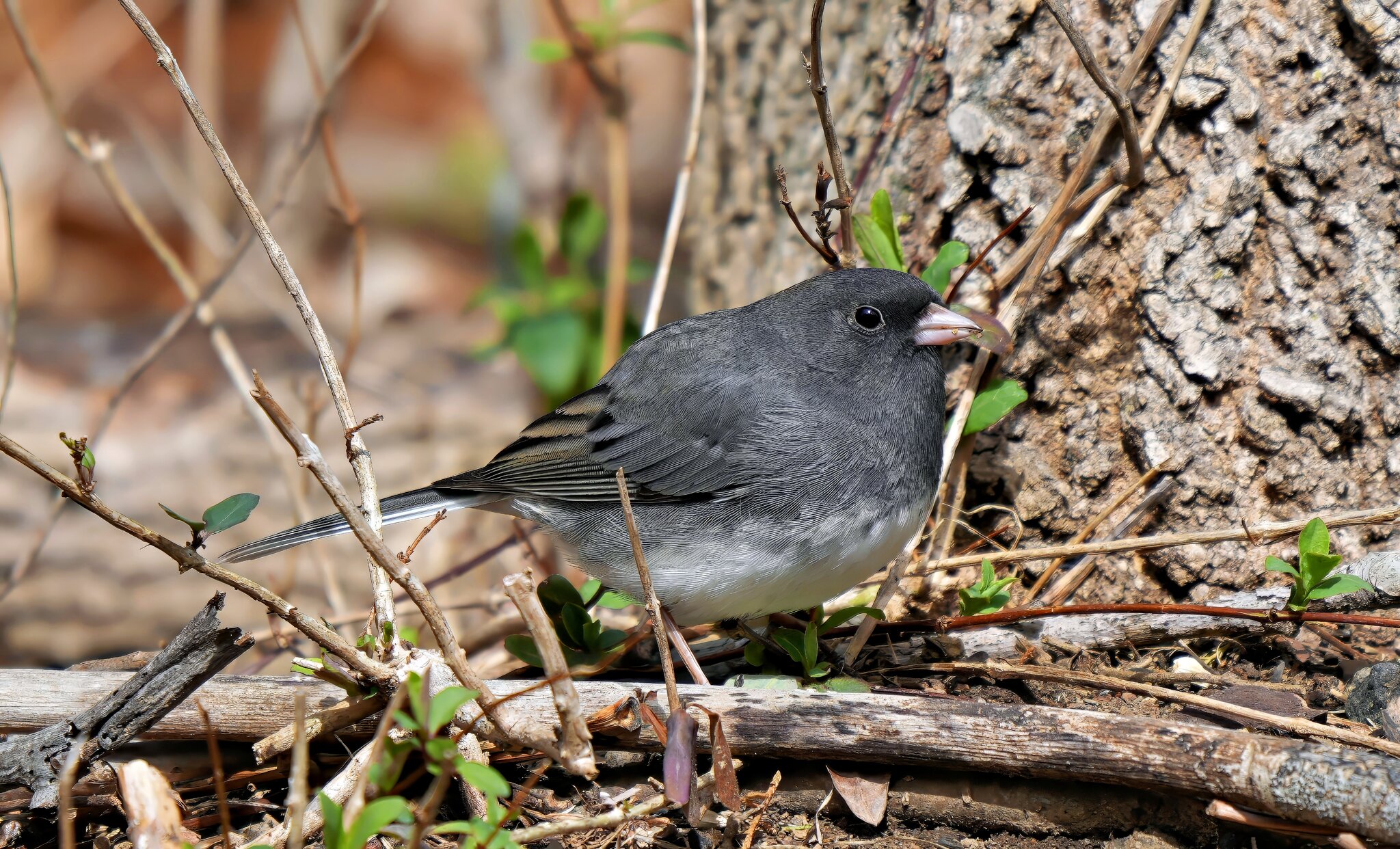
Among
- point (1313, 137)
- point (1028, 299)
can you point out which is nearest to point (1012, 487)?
point (1028, 299)

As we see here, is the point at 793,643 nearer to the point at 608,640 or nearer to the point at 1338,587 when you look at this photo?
the point at 608,640

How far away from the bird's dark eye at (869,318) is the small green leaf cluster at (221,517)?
127cm

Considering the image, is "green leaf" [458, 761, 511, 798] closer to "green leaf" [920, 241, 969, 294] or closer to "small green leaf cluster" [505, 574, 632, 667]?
"small green leaf cluster" [505, 574, 632, 667]

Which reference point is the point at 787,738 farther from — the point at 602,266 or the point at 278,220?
the point at 278,220

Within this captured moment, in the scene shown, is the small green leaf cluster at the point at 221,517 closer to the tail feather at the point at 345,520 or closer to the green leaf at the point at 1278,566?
the tail feather at the point at 345,520

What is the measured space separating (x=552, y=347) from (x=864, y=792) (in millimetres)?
2258

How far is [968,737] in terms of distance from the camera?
172 centimetres

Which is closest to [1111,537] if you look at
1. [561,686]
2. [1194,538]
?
[1194,538]

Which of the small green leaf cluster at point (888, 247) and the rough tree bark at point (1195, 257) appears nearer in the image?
the rough tree bark at point (1195, 257)

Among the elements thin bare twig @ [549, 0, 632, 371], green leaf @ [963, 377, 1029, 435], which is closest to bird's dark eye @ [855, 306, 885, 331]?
green leaf @ [963, 377, 1029, 435]

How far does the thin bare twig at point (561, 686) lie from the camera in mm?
1560

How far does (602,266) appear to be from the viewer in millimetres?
4414

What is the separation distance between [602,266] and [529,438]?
1.88 m

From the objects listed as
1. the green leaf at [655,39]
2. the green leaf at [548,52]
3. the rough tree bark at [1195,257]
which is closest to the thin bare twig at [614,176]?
the green leaf at [548,52]
